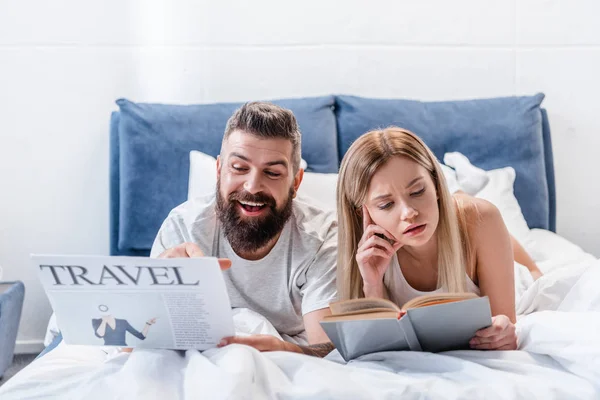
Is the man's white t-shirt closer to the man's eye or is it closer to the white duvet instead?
the man's eye

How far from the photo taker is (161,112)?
2.72 m

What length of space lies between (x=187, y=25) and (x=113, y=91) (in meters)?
0.40

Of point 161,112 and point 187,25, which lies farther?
point 187,25

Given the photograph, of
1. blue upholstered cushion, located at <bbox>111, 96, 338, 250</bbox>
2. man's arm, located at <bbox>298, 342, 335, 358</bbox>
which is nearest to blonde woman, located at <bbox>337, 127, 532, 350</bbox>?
man's arm, located at <bbox>298, 342, 335, 358</bbox>

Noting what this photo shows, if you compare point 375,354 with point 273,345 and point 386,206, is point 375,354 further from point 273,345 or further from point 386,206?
point 386,206

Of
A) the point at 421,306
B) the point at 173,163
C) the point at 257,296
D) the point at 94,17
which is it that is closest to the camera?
the point at 421,306

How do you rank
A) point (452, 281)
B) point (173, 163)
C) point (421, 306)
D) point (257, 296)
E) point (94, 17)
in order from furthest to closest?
point (94, 17)
point (173, 163)
point (257, 296)
point (452, 281)
point (421, 306)

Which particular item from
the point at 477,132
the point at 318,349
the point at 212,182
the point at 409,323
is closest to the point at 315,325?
the point at 318,349

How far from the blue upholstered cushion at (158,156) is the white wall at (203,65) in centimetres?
39

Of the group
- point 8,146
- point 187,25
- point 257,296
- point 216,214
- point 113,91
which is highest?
point 187,25

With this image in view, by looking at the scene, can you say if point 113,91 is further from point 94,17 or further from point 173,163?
point 173,163

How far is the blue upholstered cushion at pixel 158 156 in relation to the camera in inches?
104

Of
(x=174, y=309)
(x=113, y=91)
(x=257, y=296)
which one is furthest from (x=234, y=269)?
(x=113, y=91)

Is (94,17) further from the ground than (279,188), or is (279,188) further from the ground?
(94,17)
